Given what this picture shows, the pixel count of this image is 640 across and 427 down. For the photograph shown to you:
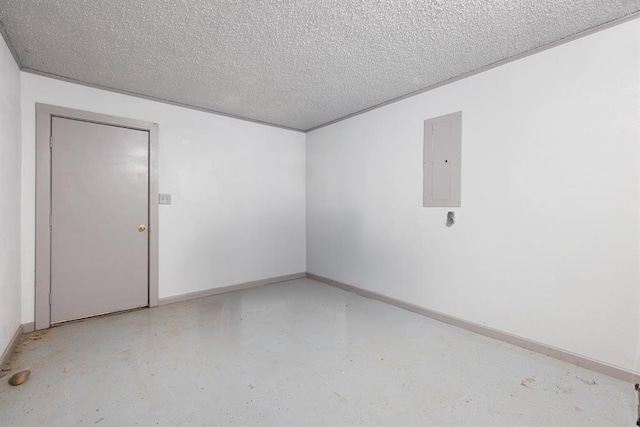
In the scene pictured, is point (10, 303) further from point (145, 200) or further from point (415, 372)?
point (415, 372)

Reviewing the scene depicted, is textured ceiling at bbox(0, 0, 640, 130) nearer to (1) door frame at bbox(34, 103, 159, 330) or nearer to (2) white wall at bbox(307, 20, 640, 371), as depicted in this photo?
(2) white wall at bbox(307, 20, 640, 371)

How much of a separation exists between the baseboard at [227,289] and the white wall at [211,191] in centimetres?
6

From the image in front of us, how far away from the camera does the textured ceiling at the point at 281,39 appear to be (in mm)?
1893

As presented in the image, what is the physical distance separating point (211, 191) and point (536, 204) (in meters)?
3.63

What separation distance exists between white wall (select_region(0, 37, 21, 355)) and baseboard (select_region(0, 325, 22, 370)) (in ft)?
0.14

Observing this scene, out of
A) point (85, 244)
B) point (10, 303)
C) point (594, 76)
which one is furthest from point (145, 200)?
point (594, 76)

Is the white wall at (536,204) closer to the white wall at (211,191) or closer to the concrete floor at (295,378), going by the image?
the concrete floor at (295,378)

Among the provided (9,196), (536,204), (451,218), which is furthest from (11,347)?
(536,204)

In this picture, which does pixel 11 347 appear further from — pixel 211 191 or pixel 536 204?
pixel 536 204

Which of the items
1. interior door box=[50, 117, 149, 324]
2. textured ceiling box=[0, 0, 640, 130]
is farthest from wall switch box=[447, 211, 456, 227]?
interior door box=[50, 117, 149, 324]

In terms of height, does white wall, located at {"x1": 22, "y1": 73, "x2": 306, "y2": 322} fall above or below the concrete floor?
above

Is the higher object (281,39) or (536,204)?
(281,39)

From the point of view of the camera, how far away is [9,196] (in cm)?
232

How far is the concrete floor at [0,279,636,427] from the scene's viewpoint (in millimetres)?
1636
